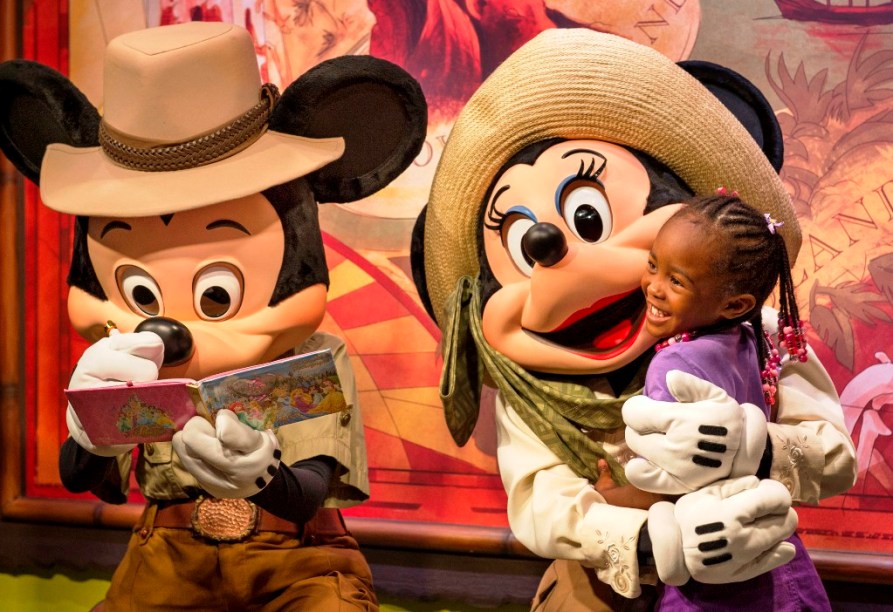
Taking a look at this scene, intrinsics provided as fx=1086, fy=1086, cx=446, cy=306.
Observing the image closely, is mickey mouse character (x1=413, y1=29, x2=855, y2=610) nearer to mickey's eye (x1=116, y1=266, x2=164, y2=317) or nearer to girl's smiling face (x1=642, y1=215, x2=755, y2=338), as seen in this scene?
girl's smiling face (x1=642, y1=215, x2=755, y2=338)

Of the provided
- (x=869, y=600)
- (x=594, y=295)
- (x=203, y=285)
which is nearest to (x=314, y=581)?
(x=203, y=285)

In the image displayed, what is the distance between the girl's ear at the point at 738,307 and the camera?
1.43m

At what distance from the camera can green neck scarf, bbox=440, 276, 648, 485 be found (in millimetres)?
1639

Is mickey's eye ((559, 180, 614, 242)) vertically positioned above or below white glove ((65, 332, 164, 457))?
above

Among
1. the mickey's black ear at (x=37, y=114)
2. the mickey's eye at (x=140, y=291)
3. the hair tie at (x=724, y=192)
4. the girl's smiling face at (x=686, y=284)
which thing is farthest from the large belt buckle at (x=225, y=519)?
the hair tie at (x=724, y=192)

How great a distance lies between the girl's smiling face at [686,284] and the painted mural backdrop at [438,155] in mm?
757

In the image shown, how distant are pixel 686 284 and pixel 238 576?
878mm

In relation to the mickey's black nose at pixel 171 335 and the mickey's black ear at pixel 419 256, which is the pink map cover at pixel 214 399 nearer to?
the mickey's black nose at pixel 171 335

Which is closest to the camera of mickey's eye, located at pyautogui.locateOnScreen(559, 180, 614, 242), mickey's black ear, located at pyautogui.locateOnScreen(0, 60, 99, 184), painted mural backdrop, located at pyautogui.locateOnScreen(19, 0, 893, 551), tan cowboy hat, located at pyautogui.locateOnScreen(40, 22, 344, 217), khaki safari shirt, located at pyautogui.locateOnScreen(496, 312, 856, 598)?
khaki safari shirt, located at pyautogui.locateOnScreen(496, 312, 856, 598)

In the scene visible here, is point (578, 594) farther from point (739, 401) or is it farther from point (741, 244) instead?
point (741, 244)

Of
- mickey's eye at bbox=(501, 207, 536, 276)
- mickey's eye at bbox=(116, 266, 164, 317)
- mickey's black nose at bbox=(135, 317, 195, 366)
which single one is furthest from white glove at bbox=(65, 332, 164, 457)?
mickey's eye at bbox=(501, 207, 536, 276)

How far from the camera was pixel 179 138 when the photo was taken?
1.75 metres

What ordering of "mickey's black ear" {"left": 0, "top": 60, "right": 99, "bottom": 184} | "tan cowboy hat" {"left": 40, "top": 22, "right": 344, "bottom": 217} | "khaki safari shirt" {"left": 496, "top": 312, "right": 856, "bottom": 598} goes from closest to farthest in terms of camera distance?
"khaki safari shirt" {"left": 496, "top": 312, "right": 856, "bottom": 598}
"tan cowboy hat" {"left": 40, "top": 22, "right": 344, "bottom": 217}
"mickey's black ear" {"left": 0, "top": 60, "right": 99, "bottom": 184}

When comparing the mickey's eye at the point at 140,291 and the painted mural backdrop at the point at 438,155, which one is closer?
the mickey's eye at the point at 140,291
